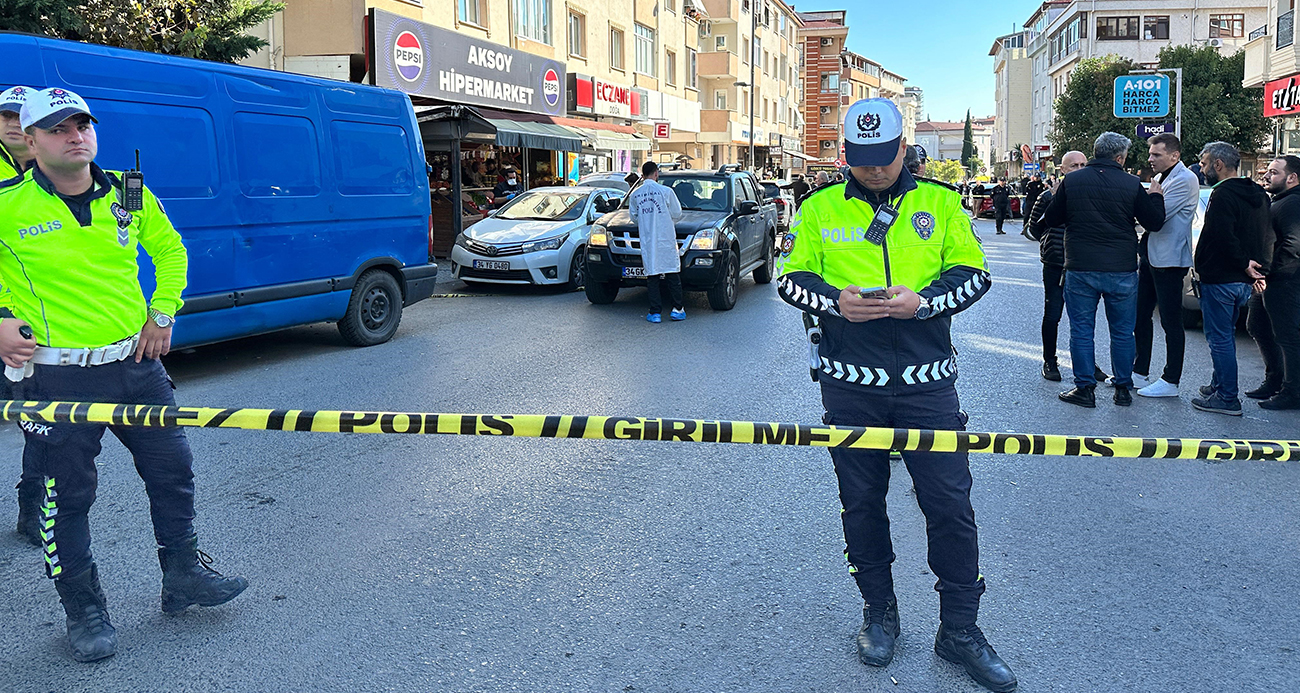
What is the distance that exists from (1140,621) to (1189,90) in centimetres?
4775

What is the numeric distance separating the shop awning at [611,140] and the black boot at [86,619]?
22.1m

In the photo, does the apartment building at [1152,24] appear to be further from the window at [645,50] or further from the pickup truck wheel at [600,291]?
the pickup truck wheel at [600,291]

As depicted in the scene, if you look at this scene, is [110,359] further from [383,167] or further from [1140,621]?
[383,167]

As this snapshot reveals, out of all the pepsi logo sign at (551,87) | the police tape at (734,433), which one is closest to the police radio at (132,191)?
the police tape at (734,433)

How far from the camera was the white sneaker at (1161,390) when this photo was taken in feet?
23.9

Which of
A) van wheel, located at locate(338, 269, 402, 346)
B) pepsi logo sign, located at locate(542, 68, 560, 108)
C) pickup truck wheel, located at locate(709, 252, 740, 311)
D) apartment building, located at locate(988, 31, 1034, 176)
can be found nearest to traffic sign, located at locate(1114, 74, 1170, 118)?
pepsi logo sign, located at locate(542, 68, 560, 108)

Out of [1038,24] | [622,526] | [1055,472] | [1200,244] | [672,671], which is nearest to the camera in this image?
[672,671]

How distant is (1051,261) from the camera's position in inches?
298

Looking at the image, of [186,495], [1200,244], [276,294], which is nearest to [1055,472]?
[1200,244]

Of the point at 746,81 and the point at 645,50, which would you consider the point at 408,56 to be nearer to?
the point at 645,50

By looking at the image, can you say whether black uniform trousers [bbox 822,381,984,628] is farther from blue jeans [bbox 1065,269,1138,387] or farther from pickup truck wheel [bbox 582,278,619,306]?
pickup truck wheel [bbox 582,278,619,306]

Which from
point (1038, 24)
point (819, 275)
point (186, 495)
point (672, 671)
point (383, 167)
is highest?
point (1038, 24)

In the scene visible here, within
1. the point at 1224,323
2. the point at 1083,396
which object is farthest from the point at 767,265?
the point at 1224,323

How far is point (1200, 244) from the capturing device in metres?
6.69
